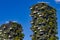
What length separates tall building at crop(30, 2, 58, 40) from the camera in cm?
7062

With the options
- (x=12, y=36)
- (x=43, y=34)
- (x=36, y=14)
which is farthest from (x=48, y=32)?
(x=12, y=36)

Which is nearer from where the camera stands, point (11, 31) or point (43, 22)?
point (43, 22)

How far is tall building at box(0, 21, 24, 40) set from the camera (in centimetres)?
7775

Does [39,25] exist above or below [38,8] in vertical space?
below

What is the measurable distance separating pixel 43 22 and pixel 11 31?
450 inches

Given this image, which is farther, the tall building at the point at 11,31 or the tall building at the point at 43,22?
the tall building at the point at 11,31

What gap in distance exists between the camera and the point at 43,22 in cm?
7144

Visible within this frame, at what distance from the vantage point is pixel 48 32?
70812mm

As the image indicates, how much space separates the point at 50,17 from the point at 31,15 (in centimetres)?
516

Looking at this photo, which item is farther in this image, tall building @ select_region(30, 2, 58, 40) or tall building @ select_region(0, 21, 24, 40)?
tall building @ select_region(0, 21, 24, 40)

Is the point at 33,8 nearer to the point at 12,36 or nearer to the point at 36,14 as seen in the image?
the point at 36,14

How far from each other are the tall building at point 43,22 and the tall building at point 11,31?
723 centimetres

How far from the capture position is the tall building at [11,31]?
77750 millimetres

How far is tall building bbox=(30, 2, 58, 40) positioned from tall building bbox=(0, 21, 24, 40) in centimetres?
723
